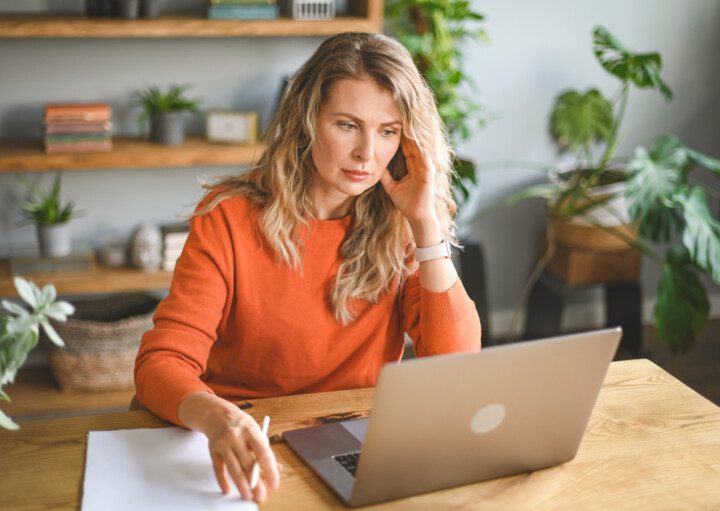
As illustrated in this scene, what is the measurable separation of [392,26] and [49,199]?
136 cm

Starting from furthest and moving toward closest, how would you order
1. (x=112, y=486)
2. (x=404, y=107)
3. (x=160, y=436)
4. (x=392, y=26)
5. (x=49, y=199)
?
(x=392, y=26) < (x=49, y=199) < (x=404, y=107) < (x=160, y=436) < (x=112, y=486)

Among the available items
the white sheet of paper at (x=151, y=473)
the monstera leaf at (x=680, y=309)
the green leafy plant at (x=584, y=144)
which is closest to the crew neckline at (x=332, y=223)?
the white sheet of paper at (x=151, y=473)

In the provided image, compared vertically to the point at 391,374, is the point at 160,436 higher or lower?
lower

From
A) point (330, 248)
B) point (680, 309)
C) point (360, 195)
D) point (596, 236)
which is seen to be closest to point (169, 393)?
point (330, 248)

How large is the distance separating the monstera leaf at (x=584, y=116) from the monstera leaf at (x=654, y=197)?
0.45 metres

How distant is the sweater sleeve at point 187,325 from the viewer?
134cm

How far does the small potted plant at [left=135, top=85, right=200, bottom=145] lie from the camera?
9.82 feet

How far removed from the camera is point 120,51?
3094mm

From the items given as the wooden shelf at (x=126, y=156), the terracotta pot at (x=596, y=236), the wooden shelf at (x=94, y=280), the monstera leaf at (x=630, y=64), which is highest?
the monstera leaf at (x=630, y=64)

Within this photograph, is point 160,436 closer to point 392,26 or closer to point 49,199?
point 49,199

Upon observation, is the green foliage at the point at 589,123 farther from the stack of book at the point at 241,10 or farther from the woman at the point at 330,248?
the woman at the point at 330,248

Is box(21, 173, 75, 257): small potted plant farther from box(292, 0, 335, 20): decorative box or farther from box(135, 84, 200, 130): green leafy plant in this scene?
box(292, 0, 335, 20): decorative box

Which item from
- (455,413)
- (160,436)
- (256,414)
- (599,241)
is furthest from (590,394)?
(599,241)

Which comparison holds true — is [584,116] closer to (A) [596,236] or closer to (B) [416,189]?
(A) [596,236]
